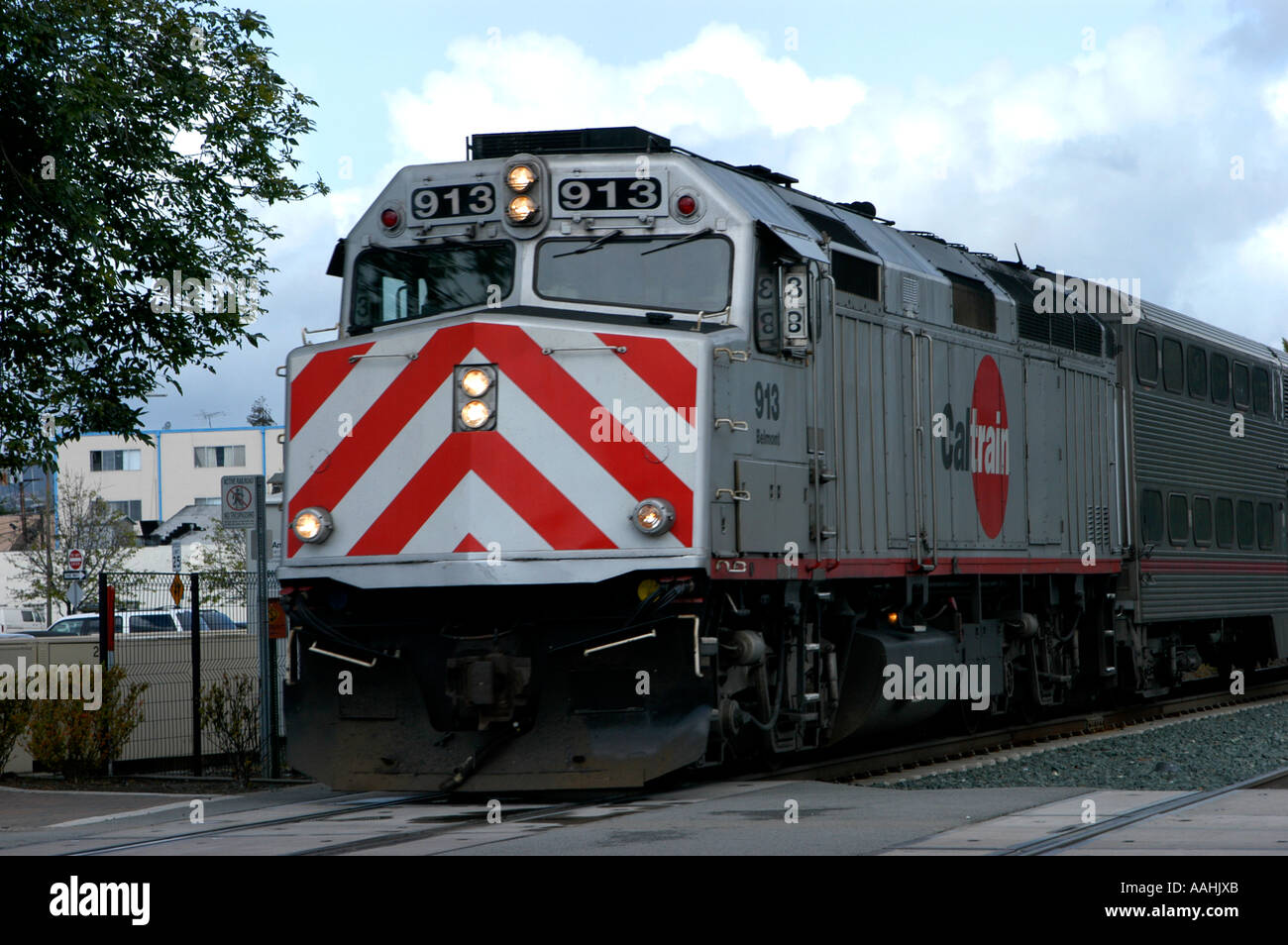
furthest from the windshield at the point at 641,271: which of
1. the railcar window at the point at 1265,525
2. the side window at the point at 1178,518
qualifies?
the railcar window at the point at 1265,525

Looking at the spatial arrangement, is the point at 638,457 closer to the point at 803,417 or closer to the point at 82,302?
the point at 803,417

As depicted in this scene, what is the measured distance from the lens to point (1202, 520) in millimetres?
19172

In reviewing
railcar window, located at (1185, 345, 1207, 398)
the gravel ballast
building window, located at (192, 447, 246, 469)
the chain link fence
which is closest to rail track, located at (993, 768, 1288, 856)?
the gravel ballast

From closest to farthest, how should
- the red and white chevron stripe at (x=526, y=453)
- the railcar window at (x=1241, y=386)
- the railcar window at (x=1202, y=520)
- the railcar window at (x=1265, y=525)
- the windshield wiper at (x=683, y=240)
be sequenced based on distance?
1. the red and white chevron stripe at (x=526, y=453)
2. the windshield wiper at (x=683, y=240)
3. the railcar window at (x=1202, y=520)
4. the railcar window at (x=1241, y=386)
5. the railcar window at (x=1265, y=525)

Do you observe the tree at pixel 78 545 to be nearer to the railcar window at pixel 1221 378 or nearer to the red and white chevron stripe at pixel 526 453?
the railcar window at pixel 1221 378

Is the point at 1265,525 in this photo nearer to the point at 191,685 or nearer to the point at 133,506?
the point at 191,685

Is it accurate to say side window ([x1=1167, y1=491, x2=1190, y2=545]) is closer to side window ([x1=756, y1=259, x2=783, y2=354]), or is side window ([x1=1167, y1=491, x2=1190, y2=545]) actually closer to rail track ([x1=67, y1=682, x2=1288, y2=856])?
rail track ([x1=67, y1=682, x2=1288, y2=856])

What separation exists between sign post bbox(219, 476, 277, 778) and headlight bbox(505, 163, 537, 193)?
12.6ft

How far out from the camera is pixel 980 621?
570 inches

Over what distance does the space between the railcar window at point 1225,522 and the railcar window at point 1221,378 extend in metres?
1.27

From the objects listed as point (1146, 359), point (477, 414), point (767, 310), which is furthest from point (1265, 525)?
point (477, 414)

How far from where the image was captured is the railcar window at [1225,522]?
19688 mm
